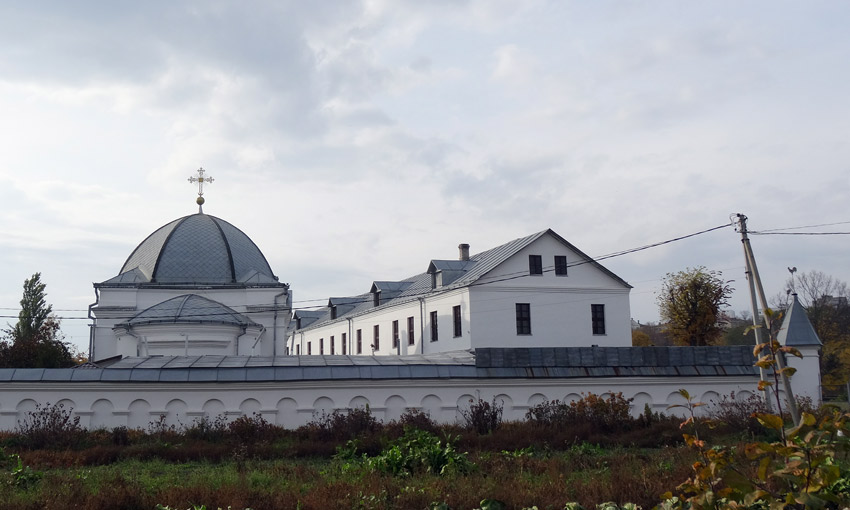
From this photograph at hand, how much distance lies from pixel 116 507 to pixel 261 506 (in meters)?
1.69

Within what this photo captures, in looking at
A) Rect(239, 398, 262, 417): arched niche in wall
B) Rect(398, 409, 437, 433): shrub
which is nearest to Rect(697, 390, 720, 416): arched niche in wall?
Rect(398, 409, 437, 433): shrub

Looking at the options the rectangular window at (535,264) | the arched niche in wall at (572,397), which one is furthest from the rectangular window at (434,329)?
the arched niche in wall at (572,397)

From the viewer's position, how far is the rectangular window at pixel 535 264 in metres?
36.3

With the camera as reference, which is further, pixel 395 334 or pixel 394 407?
pixel 395 334

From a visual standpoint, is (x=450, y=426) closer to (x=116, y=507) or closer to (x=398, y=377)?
(x=398, y=377)

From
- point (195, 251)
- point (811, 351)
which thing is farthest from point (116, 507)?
point (195, 251)

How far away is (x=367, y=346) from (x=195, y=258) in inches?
522

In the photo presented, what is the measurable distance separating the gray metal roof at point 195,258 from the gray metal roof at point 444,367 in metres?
19.0

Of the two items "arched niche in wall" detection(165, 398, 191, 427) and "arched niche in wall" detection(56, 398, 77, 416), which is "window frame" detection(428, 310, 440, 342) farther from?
"arched niche in wall" detection(56, 398, 77, 416)

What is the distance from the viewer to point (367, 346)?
4747 cm

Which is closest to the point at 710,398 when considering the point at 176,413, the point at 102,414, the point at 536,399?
the point at 536,399

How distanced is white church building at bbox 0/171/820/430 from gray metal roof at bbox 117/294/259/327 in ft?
0.29

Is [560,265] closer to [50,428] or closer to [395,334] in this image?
[395,334]

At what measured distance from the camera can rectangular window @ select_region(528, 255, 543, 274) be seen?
119 feet
